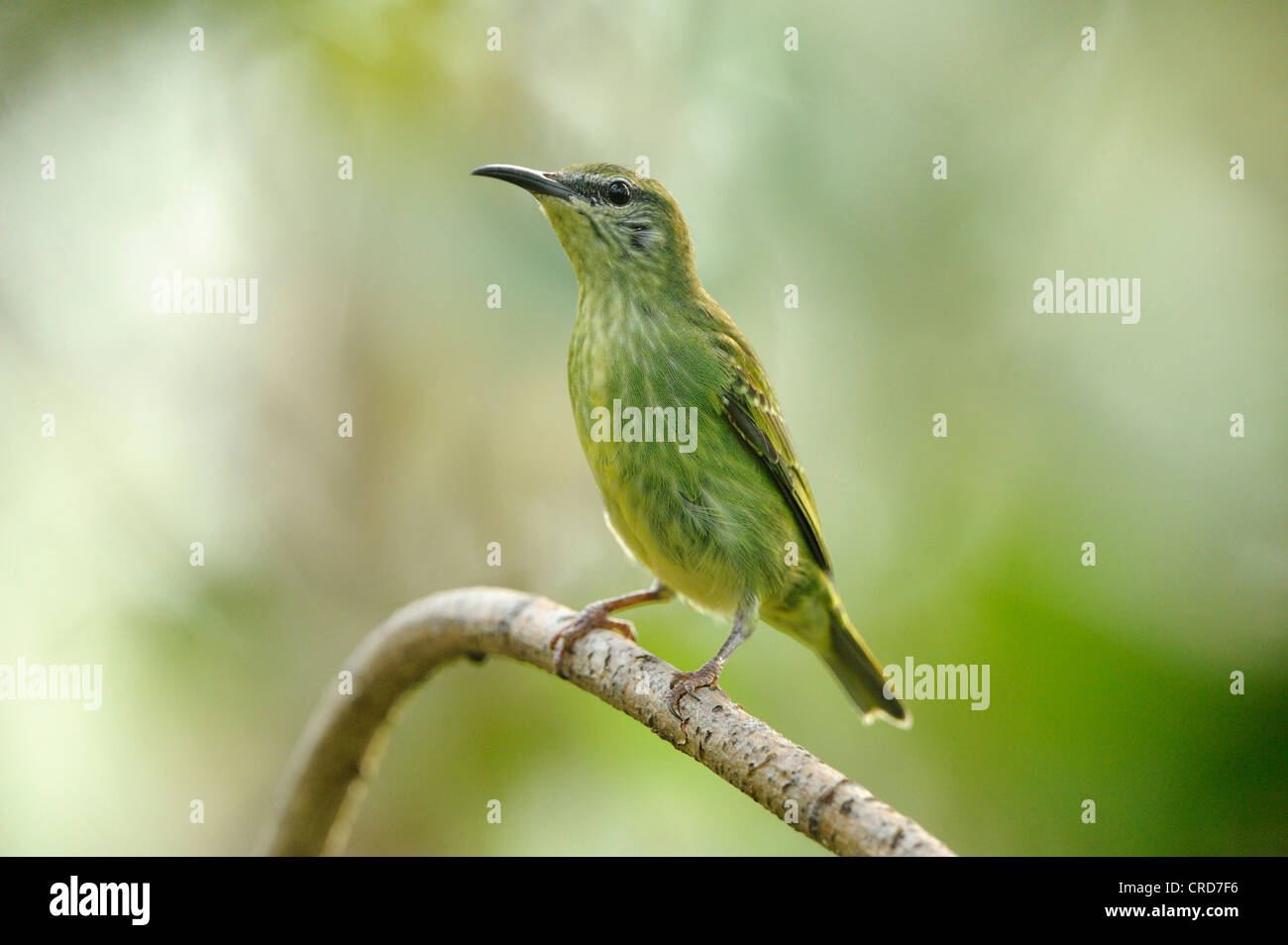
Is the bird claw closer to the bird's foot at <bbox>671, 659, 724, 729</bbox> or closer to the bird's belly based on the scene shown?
the bird's foot at <bbox>671, 659, 724, 729</bbox>

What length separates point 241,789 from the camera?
5.29 m

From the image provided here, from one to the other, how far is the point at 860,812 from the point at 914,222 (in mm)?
4008

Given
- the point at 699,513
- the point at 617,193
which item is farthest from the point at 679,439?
the point at 617,193

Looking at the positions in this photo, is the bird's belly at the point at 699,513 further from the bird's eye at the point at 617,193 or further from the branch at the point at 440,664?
the bird's eye at the point at 617,193

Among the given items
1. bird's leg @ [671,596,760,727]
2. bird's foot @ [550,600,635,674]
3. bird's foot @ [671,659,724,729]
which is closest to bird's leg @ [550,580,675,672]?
bird's foot @ [550,600,635,674]

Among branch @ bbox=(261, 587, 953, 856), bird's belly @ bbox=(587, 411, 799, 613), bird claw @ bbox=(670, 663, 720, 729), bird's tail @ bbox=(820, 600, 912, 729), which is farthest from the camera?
bird's tail @ bbox=(820, 600, 912, 729)

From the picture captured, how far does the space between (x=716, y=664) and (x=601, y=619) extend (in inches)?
21.4

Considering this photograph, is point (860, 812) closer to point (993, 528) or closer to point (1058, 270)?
point (993, 528)

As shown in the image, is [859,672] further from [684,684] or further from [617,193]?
[617,193]

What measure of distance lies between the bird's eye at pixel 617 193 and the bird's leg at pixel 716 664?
5.08 ft

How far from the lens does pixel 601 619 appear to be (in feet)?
11.9

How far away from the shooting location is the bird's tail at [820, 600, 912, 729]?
398cm

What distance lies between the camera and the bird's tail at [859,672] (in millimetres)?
3977

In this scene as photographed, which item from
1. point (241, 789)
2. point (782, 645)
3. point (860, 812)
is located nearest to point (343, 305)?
point (241, 789)
